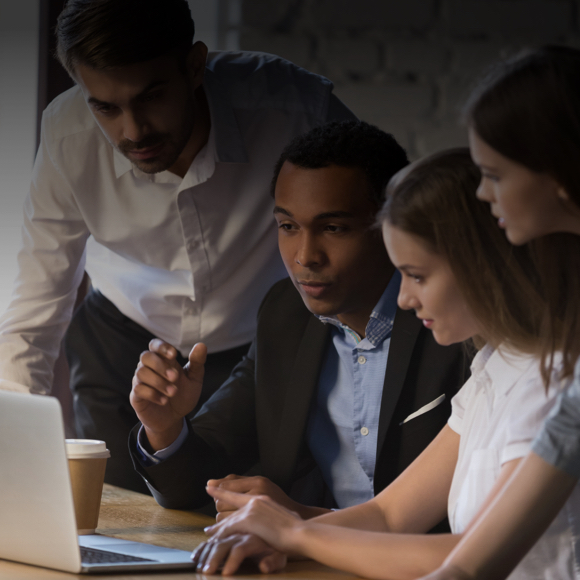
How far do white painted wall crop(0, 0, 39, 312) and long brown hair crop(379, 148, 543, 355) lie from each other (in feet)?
4.61

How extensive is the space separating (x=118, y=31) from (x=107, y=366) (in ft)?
2.45

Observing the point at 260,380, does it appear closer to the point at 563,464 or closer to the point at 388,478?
the point at 388,478

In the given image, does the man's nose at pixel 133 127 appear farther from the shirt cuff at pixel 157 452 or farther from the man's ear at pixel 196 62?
the shirt cuff at pixel 157 452

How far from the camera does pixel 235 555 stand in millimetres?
760

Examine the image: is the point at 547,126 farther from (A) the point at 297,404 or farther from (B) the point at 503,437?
(A) the point at 297,404

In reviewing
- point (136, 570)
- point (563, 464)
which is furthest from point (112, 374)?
point (563, 464)

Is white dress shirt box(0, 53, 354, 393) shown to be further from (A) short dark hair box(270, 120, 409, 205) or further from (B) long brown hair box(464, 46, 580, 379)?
(B) long brown hair box(464, 46, 580, 379)

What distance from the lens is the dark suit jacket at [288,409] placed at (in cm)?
116

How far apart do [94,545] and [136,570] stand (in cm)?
13

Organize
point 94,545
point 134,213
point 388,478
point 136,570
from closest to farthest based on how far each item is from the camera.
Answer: point 136,570, point 94,545, point 388,478, point 134,213

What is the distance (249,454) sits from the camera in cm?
135

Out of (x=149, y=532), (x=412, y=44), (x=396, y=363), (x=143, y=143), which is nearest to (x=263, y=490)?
(x=149, y=532)

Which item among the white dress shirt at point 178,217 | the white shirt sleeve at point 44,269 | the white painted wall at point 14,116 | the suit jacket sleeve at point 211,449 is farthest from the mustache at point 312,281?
the white painted wall at point 14,116

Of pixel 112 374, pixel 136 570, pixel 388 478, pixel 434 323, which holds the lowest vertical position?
pixel 112 374
